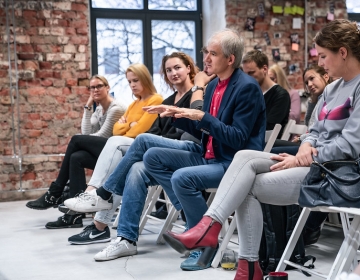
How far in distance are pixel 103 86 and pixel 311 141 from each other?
8.98ft

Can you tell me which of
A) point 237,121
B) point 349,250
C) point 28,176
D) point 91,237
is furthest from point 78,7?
point 349,250

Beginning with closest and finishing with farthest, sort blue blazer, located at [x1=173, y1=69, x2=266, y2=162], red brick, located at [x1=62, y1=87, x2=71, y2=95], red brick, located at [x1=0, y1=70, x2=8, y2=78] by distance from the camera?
1. blue blazer, located at [x1=173, y1=69, x2=266, y2=162]
2. red brick, located at [x1=0, y1=70, x2=8, y2=78]
3. red brick, located at [x1=62, y1=87, x2=71, y2=95]

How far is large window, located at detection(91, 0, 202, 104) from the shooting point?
21.4 ft

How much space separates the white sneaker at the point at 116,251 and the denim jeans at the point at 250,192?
1.01 m

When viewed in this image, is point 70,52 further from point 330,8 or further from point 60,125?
point 330,8

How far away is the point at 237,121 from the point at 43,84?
11.6 ft

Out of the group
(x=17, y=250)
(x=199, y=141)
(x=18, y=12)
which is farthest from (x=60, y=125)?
(x=199, y=141)

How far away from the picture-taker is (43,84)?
6.02m

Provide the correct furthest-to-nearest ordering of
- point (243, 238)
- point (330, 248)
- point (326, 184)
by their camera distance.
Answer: point (330, 248)
point (243, 238)
point (326, 184)

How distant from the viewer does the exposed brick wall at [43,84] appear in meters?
5.95

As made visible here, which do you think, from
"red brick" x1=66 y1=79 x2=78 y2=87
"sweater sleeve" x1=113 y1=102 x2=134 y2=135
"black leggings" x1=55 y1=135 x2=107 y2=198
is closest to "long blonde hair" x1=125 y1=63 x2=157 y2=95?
"sweater sleeve" x1=113 y1=102 x2=134 y2=135

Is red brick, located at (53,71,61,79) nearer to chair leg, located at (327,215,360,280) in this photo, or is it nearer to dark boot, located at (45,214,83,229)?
dark boot, located at (45,214,83,229)

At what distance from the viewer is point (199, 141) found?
11.5 feet

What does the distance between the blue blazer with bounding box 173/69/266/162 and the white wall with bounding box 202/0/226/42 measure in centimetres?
359
